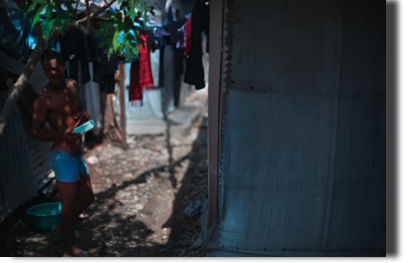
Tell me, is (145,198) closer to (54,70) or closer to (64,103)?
(64,103)

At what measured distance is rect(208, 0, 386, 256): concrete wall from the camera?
3.02 meters

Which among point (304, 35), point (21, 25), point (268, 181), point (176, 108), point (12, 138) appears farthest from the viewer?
point (176, 108)

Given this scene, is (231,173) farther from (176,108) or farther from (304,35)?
(176,108)

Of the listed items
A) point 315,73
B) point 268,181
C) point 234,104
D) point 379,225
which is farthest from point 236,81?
point 379,225

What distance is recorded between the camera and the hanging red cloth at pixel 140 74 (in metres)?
6.58

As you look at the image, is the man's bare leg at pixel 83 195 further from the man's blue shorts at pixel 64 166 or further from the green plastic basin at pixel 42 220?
the man's blue shorts at pixel 64 166

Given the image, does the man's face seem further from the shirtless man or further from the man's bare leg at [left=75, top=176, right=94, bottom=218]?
the man's bare leg at [left=75, top=176, right=94, bottom=218]

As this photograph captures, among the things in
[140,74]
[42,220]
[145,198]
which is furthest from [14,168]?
[140,74]

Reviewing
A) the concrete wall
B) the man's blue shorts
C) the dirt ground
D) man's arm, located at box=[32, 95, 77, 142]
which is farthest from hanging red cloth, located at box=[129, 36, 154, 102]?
the concrete wall

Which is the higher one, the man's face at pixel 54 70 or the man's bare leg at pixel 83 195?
the man's face at pixel 54 70

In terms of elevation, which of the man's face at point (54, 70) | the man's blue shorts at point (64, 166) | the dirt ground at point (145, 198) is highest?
the man's face at point (54, 70)

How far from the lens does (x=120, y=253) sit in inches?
161

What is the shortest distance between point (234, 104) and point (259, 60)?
0.45 metres

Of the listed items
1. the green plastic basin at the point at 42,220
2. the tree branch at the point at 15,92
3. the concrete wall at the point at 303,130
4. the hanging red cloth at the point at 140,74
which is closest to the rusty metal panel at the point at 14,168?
the green plastic basin at the point at 42,220
